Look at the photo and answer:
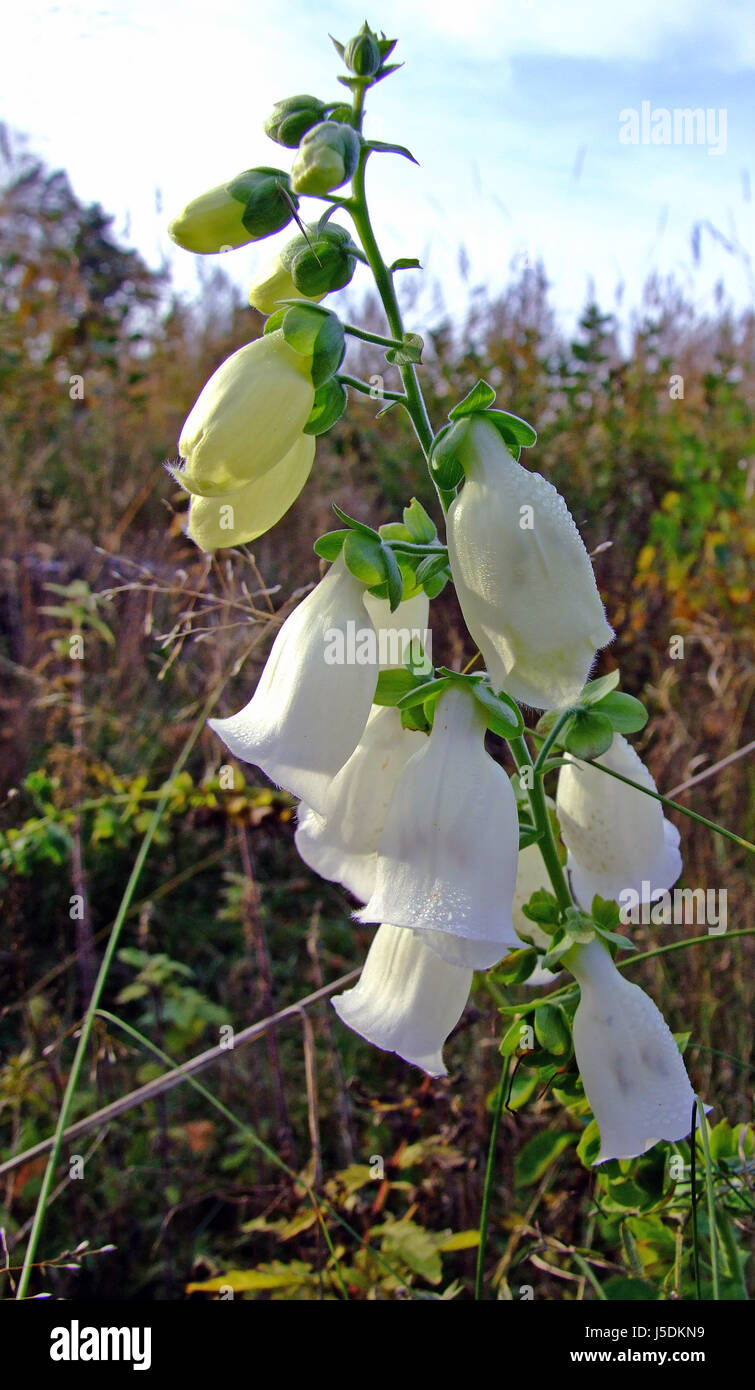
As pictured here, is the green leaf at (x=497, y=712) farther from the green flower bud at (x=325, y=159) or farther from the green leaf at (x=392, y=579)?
the green flower bud at (x=325, y=159)

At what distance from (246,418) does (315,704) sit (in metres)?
0.23

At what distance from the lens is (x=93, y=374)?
14.2ft

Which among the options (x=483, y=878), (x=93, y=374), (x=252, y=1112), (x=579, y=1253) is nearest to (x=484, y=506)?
(x=483, y=878)

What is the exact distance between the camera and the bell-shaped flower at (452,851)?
77 centimetres

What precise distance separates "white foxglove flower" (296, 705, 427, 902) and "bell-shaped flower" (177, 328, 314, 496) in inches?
10.4

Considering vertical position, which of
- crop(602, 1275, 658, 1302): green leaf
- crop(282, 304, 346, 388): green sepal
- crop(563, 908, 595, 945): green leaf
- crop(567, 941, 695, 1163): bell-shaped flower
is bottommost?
crop(602, 1275, 658, 1302): green leaf

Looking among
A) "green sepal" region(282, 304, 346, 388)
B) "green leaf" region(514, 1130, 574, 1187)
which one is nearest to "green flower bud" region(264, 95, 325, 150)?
"green sepal" region(282, 304, 346, 388)

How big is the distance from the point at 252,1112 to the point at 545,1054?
3.76 feet

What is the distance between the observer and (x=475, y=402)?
0.81 m

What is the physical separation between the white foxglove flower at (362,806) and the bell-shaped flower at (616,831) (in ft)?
0.59

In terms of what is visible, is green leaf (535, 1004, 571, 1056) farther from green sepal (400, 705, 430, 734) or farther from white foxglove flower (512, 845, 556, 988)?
green sepal (400, 705, 430, 734)

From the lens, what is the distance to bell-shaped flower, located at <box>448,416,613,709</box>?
2.52ft

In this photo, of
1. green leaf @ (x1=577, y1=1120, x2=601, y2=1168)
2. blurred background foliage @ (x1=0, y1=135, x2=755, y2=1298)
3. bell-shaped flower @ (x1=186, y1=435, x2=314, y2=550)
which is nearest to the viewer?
bell-shaped flower @ (x1=186, y1=435, x2=314, y2=550)

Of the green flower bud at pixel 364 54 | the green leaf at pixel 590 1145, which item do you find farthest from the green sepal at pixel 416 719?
the green flower bud at pixel 364 54
